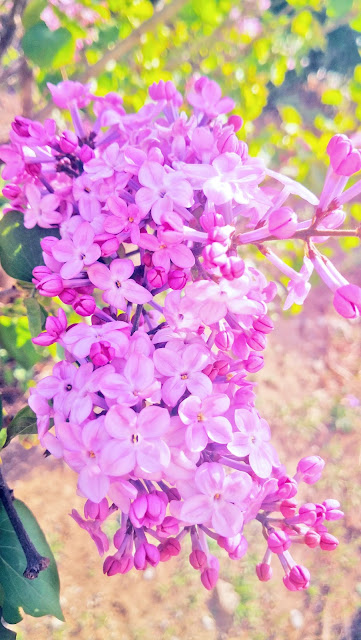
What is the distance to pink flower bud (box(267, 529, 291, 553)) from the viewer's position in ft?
2.47

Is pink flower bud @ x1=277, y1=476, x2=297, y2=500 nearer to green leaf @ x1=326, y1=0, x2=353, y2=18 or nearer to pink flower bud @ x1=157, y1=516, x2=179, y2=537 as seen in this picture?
pink flower bud @ x1=157, y1=516, x2=179, y2=537

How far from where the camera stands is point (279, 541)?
75 cm

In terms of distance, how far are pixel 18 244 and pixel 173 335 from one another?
1.45 ft

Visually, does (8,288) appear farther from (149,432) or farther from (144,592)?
(144,592)

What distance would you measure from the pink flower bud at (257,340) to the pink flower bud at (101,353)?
21 cm

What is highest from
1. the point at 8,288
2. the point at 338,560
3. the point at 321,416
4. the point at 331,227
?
the point at 331,227

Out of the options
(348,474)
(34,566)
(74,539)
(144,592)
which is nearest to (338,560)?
(348,474)

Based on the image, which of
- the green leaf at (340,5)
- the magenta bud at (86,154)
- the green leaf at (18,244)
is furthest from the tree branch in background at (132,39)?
the magenta bud at (86,154)

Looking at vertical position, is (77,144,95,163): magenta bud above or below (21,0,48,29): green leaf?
below

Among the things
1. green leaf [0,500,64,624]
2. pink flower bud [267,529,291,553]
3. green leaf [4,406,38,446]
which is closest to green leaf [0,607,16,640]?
green leaf [0,500,64,624]

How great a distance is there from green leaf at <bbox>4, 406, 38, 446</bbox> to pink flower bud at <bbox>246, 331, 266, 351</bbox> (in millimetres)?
402

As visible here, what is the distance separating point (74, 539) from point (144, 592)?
1.11 feet

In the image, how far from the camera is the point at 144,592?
1987 mm

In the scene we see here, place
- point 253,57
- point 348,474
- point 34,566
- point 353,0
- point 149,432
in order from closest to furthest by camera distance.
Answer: point 149,432 → point 34,566 → point 353,0 → point 253,57 → point 348,474
